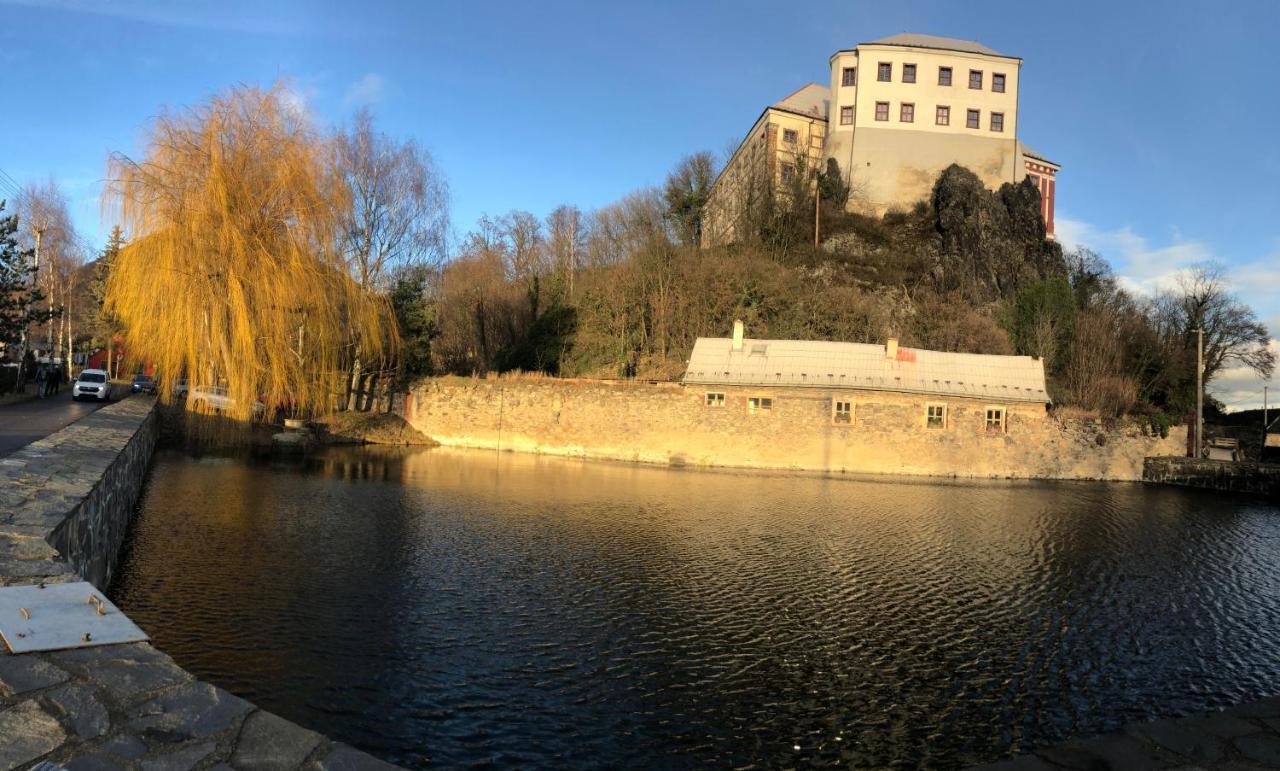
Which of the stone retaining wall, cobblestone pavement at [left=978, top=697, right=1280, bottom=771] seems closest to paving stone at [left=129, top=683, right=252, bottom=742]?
cobblestone pavement at [left=978, top=697, right=1280, bottom=771]

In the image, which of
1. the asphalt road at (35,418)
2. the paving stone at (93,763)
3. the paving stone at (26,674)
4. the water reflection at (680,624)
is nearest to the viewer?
the paving stone at (93,763)

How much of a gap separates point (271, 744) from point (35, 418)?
20.6 metres

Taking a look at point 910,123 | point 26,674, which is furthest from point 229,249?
point 910,123

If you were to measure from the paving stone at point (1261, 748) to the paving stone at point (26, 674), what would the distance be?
231 inches

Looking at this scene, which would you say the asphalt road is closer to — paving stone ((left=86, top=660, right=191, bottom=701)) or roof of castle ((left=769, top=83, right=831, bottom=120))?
paving stone ((left=86, top=660, right=191, bottom=701))

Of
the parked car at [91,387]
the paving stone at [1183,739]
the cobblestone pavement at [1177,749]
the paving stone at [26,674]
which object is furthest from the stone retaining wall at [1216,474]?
the parked car at [91,387]

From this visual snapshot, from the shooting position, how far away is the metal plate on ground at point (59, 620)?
3277 millimetres

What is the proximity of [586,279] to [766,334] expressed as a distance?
10.0 meters

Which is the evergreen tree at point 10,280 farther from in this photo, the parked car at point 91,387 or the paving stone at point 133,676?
the paving stone at point 133,676

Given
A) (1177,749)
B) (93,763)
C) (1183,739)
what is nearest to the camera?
(93,763)

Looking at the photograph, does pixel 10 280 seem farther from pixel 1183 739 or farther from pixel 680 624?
pixel 1183 739

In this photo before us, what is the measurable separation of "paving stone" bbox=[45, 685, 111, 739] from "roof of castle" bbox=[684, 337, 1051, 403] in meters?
24.5

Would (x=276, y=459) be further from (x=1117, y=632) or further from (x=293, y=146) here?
(x=1117, y=632)

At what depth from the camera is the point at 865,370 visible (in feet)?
88.7
